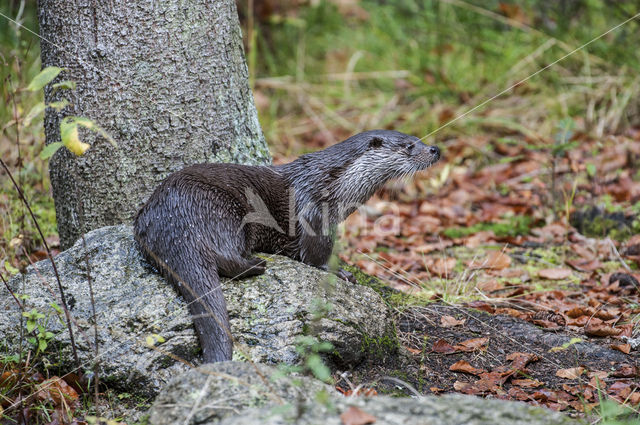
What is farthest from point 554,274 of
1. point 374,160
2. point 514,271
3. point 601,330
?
point 374,160

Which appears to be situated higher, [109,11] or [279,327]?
[109,11]

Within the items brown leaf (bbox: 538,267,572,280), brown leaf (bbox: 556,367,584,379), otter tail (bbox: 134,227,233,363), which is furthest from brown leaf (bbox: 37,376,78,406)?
brown leaf (bbox: 538,267,572,280)

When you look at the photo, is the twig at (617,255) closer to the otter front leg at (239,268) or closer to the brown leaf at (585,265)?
the brown leaf at (585,265)

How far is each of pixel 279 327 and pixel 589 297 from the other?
2004mm

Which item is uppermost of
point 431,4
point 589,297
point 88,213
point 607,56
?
point 431,4

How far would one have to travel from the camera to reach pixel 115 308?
2.67 meters

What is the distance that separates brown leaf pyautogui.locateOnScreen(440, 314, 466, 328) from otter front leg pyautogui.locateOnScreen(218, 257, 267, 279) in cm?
97

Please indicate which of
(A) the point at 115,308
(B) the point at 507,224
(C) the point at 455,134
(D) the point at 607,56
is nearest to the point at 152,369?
(A) the point at 115,308

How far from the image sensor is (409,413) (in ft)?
5.93

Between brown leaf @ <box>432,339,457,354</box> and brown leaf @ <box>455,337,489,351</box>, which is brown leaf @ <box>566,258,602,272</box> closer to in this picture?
brown leaf @ <box>455,337,489,351</box>

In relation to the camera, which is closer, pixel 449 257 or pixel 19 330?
pixel 19 330

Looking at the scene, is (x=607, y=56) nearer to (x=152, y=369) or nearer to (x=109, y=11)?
(x=109, y=11)

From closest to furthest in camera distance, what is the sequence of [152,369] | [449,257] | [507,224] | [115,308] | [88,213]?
[152,369], [115,308], [88,213], [449,257], [507,224]

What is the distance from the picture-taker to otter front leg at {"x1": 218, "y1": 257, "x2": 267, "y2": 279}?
2725 millimetres
